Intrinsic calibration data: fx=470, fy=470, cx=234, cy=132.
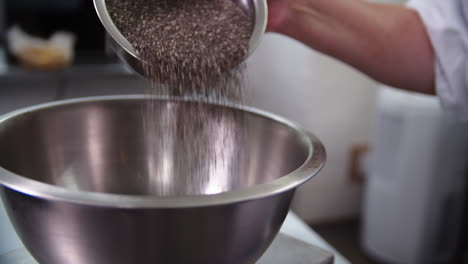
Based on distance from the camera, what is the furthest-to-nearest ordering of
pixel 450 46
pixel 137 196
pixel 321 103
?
pixel 321 103, pixel 450 46, pixel 137 196

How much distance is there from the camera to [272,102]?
1.94 metres

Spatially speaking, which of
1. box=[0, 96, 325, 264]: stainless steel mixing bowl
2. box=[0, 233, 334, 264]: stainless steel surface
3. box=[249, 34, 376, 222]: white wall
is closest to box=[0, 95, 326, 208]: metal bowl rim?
box=[0, 96, 325, 264]: stainless steel mixing bowl

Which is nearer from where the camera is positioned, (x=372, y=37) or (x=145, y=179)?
(x=145, y=179)

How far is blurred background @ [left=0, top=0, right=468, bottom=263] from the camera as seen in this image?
155 centimetres

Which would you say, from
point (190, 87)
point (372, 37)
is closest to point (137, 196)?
point (190, 87)

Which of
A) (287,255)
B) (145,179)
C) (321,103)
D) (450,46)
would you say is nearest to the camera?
(287,255)

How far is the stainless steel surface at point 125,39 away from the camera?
0.56m

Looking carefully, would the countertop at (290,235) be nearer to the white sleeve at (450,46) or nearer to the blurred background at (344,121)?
the white sleeve at (450,46)

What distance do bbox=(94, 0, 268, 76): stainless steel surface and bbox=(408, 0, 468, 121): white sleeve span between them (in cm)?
38

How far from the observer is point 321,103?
1.79 m

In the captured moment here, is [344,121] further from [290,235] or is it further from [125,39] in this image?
[125,39]

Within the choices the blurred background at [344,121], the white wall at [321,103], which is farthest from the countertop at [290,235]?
the white wall at [321,103]

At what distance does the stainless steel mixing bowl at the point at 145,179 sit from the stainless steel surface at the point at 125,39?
0.07m

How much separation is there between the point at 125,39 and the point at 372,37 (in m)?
0.50
